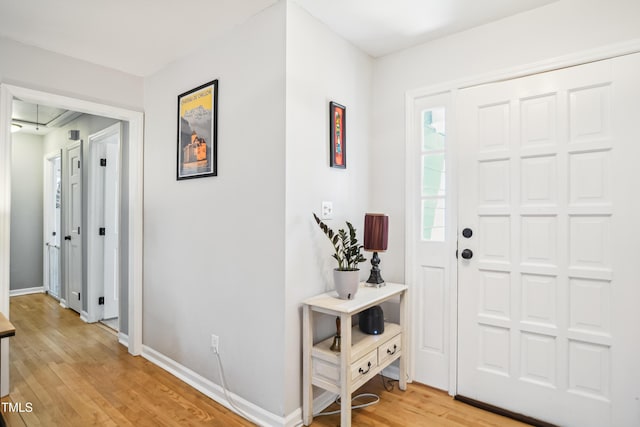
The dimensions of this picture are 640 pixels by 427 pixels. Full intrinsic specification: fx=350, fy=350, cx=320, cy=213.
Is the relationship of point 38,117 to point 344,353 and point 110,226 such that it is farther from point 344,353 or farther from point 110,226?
point 344,353

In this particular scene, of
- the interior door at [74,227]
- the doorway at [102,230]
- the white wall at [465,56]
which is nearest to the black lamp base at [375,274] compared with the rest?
the white wall at [465,56]

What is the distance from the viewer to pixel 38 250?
5566 millimetres

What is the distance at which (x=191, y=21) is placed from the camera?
220 centimetres

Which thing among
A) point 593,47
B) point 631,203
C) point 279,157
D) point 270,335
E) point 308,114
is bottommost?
point 270,335

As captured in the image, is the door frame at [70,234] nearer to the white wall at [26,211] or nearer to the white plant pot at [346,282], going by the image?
the white wall at [26,211]

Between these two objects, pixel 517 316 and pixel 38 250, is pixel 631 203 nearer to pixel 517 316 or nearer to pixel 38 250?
pixel 517 316

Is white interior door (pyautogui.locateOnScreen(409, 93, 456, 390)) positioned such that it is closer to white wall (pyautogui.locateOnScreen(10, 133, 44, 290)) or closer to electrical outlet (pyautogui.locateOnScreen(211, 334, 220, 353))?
electrical outlet (pyautogui.locateOnScreen(211, 334, 220, 353))

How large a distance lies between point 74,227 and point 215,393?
337cm

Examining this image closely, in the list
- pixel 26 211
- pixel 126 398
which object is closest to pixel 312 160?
pixel 126 398

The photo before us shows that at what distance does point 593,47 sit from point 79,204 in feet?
16.7

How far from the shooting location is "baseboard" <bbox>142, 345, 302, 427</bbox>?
6.52 feet

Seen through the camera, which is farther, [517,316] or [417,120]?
[417,120]

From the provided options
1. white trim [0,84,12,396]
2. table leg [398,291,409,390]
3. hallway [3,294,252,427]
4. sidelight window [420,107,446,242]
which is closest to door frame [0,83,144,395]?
white trim [0,84,12,396]

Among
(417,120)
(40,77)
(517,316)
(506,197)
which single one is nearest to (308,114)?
(417,120)
